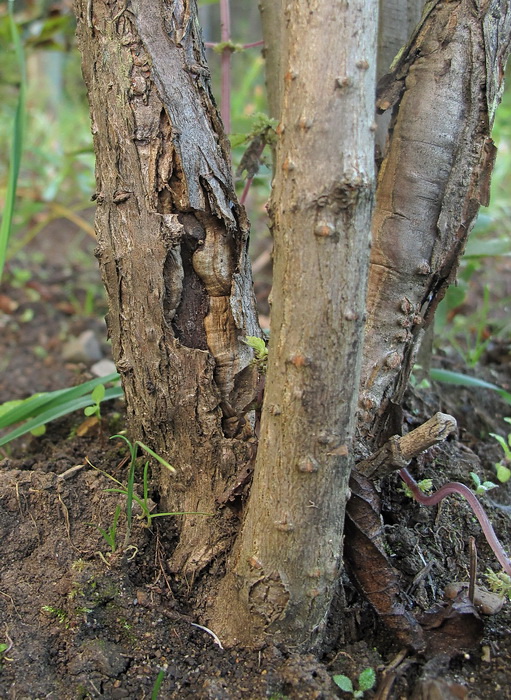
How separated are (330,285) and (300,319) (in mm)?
73

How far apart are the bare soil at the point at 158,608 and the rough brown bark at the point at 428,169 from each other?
1.09 feet

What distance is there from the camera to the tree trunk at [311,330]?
0.89 meters

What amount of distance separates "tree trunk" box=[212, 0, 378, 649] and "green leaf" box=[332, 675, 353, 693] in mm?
84

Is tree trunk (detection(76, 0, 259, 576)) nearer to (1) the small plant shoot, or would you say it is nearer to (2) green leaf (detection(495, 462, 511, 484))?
(1) the small plant shoot

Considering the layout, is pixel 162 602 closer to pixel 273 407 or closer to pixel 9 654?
pixel 9 654

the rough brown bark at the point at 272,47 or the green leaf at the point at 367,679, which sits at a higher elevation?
the rough brown bark at the point at 272,47

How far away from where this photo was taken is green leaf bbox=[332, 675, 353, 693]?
107cm

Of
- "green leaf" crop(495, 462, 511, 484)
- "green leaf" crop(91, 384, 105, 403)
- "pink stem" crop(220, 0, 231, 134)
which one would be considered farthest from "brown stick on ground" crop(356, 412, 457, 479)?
"pink stem" crop(220, 0, 231, 134)

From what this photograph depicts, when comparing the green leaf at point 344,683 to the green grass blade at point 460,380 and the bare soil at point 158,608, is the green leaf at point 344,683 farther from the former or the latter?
the green grass blade at point 460,380

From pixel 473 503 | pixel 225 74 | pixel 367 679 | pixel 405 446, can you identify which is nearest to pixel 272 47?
pixel 225 74

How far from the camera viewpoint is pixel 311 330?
971 millimetres

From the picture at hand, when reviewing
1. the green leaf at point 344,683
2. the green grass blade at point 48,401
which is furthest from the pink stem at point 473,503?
the green grass blade at point 48,401

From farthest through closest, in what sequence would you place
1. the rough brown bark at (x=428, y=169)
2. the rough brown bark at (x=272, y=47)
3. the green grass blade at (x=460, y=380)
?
the green grass blade at (x=460, y=380), the rough brown bark at (x=272, y=47), the rough brown bark at (x=428, y=169)

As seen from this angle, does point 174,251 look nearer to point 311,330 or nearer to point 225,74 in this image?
point 311,330
